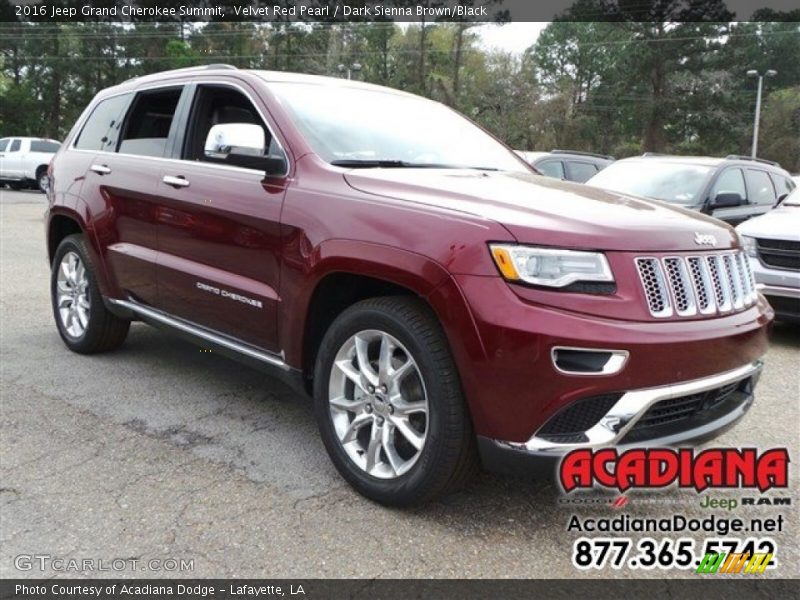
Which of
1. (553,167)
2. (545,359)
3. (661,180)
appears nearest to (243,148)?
(545,359)

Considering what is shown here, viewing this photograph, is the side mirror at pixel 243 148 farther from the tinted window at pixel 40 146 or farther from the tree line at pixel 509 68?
the tree line at pixel 509 68

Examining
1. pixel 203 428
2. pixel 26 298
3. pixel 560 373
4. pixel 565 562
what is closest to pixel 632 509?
pixel 565 562

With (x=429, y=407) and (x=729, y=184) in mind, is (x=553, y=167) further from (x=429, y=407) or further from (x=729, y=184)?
(x=429, y=407)

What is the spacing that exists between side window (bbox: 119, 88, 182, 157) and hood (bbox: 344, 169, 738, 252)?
5.59 ft

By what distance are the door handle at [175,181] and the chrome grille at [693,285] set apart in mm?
2464

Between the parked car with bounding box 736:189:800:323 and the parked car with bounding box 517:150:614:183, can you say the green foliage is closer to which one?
the parked car with bounding box 517:150:614:183

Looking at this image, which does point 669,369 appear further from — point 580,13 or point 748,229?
point 580,13

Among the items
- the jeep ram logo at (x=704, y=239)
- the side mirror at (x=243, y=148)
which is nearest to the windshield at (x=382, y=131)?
the side mirror at (x=243, y=148)

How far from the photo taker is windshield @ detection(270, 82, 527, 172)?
3566 mm

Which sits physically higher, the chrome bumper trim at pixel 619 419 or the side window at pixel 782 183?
the side window at pixel 782 183

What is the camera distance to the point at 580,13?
49.5m

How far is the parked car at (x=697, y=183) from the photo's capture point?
8.19 m

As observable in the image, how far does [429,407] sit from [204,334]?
1656 mm

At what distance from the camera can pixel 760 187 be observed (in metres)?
9.69
